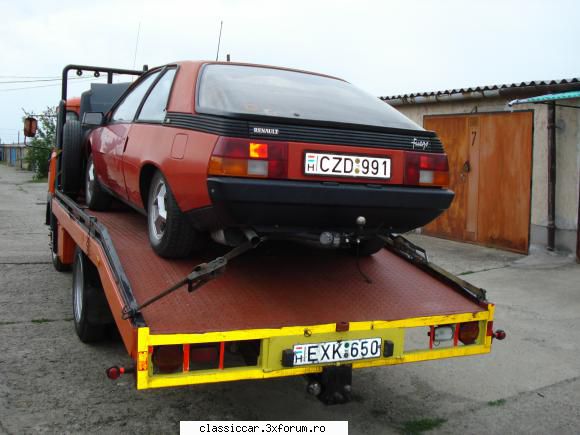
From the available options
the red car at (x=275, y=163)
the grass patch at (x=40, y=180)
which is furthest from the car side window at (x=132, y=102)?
the grass patch at (x=40, y=180)

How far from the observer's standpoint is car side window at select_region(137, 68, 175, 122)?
152 inches

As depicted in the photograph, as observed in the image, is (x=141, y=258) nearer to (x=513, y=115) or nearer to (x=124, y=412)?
(x=124, y=412)

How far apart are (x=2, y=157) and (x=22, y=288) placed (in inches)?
2384

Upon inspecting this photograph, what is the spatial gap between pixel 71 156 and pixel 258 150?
365 cm

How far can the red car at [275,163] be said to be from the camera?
305cm

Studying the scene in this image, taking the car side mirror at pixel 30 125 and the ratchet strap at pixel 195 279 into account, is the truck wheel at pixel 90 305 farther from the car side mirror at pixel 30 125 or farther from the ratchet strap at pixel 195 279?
the car side mirror at pixel 30 125

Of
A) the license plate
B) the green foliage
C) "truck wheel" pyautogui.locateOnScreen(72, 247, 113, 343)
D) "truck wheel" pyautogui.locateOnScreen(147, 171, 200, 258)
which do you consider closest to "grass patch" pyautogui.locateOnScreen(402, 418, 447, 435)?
the license plate

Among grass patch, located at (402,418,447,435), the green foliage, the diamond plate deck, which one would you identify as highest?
the green foliage

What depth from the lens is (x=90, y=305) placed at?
4.50m

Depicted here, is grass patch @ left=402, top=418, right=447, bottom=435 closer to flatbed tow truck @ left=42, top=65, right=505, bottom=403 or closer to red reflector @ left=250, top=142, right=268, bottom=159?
flatbed tow truck @ left=42, top=65, right=505, bottom=403

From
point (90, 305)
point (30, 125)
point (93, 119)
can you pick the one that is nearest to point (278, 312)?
point (90, 305)

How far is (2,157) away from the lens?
60969 mm

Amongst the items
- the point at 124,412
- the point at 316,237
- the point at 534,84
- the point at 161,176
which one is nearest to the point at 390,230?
the point at 316,237

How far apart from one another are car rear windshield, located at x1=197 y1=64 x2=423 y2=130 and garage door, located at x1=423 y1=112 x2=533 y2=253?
586 cm
